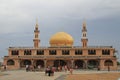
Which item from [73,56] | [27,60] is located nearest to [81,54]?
[73,56]

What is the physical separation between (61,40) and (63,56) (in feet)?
20.9

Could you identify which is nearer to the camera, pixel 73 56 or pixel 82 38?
pixel 73 56

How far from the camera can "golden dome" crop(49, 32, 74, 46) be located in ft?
270

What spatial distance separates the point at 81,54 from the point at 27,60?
14395mm

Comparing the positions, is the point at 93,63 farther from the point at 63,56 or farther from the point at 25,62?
the point at 25,62

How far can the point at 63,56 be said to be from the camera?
77312mm

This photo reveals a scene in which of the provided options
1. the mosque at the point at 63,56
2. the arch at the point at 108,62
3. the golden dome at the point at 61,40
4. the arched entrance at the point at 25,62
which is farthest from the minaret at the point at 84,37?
the arched entrance at the point at 25,62

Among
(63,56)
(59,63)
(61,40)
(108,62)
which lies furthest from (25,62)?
(108,62)

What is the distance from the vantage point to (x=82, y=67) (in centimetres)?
7956

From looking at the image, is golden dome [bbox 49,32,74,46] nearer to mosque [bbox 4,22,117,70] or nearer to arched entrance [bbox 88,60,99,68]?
mosque [bbox 4,22,117,70]

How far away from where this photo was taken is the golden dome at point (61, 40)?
82188 millimetres

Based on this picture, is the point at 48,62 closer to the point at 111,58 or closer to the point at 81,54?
the point at 81,54

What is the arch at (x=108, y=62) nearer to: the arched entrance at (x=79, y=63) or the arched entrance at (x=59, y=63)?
the arched entrance at (x=79, y=63)

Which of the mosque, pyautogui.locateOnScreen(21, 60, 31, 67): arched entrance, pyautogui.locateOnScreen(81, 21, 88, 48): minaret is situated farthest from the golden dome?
pyautogui.locateOnScreen(21, 60, 31, 67): arched entrance
